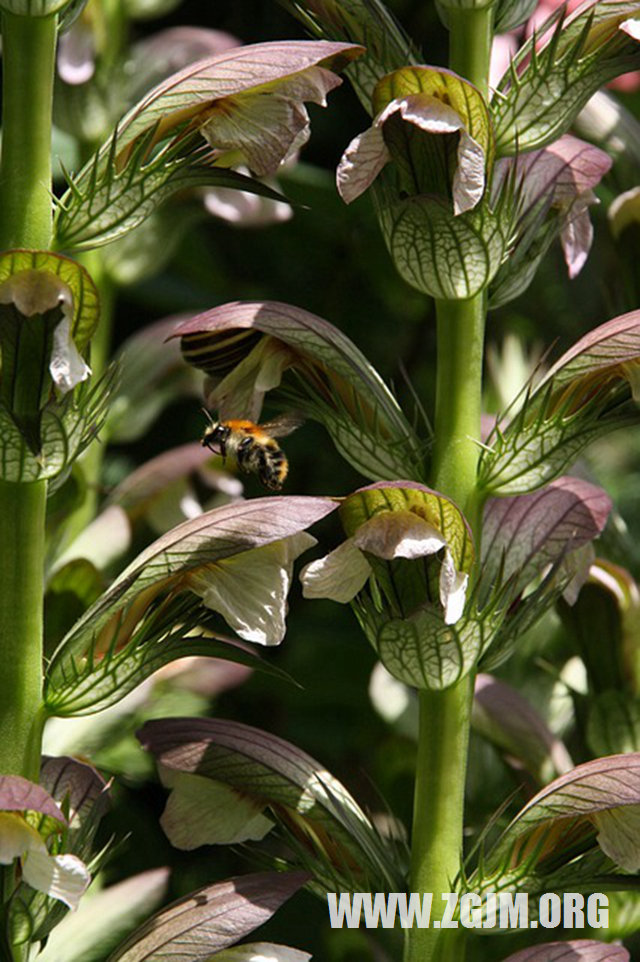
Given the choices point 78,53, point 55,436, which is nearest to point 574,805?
point 55,436

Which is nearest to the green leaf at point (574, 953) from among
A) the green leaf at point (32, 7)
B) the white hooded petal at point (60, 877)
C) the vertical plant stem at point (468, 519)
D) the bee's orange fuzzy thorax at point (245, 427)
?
the vertical plant stem at point (468, 519)

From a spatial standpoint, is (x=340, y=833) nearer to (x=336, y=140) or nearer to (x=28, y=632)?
(x=28, y=632)

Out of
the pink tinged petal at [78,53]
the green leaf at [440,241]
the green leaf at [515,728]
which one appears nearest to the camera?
the green leaf at [440,241]

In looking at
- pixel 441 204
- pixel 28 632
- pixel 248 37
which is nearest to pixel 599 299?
pixel 248 37

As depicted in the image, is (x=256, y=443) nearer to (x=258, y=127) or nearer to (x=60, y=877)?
(x=258, y=127)

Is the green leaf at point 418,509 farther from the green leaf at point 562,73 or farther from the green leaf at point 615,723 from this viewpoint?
the green leaf at point 615,723

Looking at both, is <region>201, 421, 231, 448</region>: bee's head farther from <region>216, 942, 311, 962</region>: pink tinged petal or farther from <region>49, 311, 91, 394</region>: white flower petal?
<region>216, 942, 311, 962</region>: pink tinged petal
